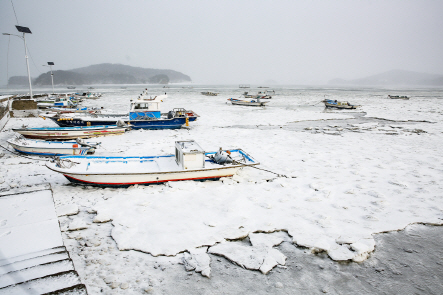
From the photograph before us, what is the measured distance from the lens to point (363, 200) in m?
7.86

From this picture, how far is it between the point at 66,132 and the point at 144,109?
582 centimetres

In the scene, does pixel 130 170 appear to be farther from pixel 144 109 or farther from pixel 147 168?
pixel 144 109

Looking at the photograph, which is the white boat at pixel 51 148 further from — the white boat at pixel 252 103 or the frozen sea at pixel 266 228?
the white boat at pixel 252 103

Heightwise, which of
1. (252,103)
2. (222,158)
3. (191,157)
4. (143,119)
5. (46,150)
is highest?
(252,103)

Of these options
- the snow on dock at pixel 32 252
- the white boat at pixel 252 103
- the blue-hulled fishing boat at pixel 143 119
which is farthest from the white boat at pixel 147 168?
the white boat at pixel 252 103

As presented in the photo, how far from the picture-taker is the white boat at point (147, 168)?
8156 mm

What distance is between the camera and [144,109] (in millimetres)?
19406

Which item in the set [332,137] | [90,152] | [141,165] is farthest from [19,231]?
[332,137]

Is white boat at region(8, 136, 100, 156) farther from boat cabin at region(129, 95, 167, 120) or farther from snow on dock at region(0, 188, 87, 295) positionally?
boat cabin at region(129, 95, 167, 120)

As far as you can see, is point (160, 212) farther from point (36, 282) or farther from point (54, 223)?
point (36, 282)

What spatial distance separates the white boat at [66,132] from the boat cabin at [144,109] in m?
2.47

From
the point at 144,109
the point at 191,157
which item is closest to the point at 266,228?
the point at 191,157

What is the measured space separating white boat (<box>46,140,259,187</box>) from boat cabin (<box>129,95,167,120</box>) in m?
10.2

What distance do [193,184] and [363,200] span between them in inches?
219
